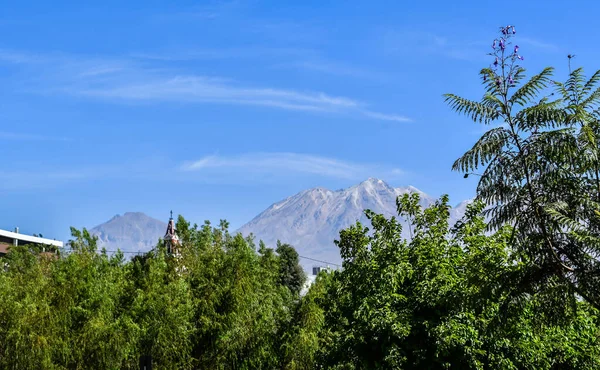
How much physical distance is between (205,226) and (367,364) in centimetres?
1689

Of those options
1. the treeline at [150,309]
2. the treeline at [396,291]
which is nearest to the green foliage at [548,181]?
the treeline at [396,291]

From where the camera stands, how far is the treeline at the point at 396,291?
11.3 m

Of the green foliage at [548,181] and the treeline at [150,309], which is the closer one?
the green foliage at [548,181]

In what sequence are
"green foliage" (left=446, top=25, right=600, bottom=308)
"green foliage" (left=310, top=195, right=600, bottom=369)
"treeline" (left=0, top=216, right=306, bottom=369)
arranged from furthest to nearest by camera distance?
"treeline" (left=0, top=216, right=306, bottom=369), "green foliage" (left=310, top=195, right=600, bottom=369), "green foliage" (left=446, top=25, right=600, bottom=308)

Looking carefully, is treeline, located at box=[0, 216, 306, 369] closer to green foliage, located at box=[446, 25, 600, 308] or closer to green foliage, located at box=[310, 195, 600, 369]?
green foliage, located at box=[310, 195, 600, 369]

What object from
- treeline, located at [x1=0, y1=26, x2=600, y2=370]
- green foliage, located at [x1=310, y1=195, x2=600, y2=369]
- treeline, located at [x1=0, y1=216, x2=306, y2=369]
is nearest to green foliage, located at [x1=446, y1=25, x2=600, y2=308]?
treeline, located at [x1=0, y1=26, x2=600, y2=370]

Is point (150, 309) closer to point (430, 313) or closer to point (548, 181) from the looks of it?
point (430, 313)

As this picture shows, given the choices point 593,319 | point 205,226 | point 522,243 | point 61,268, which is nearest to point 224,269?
point 205,226

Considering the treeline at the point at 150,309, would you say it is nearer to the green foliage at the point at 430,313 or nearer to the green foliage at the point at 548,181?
the green foliage at the point at 430,313

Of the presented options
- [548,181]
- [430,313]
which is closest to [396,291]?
[430,313]

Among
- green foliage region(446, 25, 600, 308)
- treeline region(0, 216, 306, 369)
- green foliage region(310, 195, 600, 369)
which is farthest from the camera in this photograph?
treeline region(0, 216, 306, 369)

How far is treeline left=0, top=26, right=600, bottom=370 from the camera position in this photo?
11.3 meters

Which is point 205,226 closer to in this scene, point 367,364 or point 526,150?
point 367,364

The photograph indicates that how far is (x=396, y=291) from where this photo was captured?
70.9 feet
